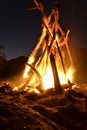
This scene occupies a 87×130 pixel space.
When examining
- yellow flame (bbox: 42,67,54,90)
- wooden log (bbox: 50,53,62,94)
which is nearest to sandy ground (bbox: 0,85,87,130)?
wooden log (bbox: 50,53,62,94)

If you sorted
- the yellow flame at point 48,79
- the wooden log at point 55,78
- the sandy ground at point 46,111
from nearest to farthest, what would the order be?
the sandy ground at point 46,111 → the wooden log at point 55,78 → the yellow flame at point 48,79

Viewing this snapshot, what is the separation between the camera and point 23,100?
10336mm

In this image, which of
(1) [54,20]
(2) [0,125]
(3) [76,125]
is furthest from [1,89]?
(2) [0,125]

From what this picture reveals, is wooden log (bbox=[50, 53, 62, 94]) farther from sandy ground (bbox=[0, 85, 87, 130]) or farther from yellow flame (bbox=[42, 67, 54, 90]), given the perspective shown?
yellow flame (bbox=[42, 67, 54, 90])

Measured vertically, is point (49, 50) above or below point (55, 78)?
above

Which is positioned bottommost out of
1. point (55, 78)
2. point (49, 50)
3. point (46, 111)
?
point (46, 111)

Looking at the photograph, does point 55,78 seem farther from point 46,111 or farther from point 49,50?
point 46,111

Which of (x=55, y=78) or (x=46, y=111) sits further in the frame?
(x=55, y=78)

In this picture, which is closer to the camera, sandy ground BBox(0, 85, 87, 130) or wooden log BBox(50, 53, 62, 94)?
sandy ground BBox(0, 85, 87, 130)

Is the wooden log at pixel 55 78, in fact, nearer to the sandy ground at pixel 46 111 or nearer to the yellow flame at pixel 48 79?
the sandy ground at pixel 46 111

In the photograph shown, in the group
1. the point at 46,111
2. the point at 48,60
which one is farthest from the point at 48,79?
the point at 46,111

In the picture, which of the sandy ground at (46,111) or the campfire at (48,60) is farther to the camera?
the campfire at (48,60)

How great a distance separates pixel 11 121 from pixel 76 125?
228 cm

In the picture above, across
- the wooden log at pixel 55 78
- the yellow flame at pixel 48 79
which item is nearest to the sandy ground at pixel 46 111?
the wooden log at pixel 55 78
